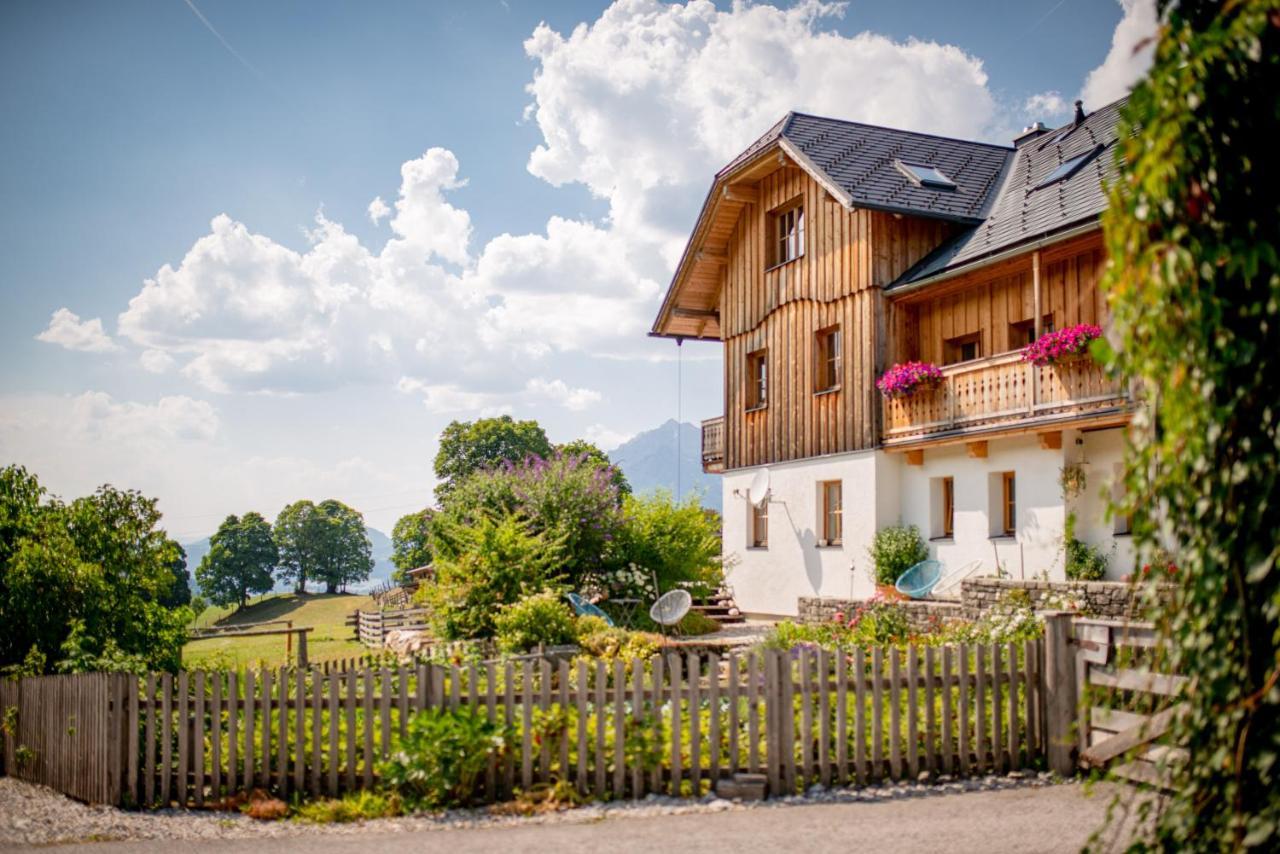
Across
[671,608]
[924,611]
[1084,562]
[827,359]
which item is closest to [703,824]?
[671,608]

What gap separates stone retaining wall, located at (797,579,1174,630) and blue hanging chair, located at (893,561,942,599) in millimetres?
381

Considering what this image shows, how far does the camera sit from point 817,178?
20.8m

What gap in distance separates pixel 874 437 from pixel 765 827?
13862 mm

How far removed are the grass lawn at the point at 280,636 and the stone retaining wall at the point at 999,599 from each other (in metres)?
9.59

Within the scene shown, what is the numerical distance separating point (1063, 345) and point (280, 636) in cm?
3818

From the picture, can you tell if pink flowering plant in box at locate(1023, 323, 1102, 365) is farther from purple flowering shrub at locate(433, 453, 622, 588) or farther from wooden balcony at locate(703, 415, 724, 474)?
wooden balcony at locate(703, 415, 724, 474)

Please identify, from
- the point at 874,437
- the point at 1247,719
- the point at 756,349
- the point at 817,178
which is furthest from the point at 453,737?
the point at 756,349

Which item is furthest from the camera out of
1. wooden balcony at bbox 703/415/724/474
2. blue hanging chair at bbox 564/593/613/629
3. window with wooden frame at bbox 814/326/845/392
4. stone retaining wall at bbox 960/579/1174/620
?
wooden balcony at bbox 703/415/724/474

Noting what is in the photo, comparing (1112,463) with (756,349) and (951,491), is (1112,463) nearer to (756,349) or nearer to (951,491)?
(951,491)

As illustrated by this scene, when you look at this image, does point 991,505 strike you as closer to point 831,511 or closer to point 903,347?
point 903,347

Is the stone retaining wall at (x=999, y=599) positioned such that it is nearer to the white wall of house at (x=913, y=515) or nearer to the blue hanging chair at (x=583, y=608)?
the white wall of house at (x=913, y=515)

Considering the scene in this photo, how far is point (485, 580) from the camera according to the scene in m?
17.2

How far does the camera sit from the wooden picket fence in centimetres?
815

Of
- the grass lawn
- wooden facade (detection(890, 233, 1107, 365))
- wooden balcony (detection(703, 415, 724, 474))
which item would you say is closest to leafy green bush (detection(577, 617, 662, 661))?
the grass lawn
